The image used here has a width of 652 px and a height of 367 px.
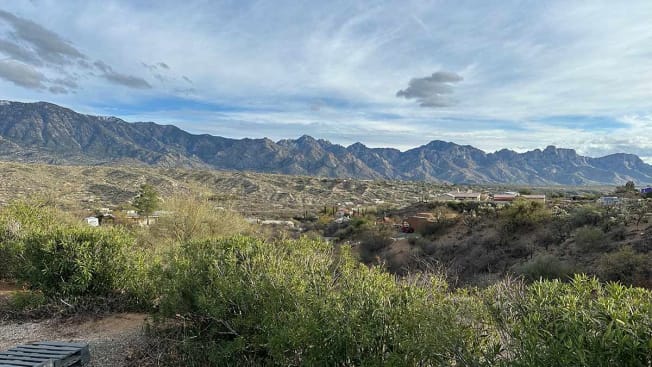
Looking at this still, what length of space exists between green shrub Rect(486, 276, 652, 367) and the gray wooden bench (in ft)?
18.2

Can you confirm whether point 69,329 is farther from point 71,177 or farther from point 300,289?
point 71,177

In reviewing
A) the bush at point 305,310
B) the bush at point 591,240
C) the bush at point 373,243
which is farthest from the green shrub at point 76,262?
the bush at point 591,240

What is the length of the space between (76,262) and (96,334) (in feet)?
5.37

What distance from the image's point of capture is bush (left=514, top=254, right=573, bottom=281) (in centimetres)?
1435

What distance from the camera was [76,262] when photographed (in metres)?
8.25

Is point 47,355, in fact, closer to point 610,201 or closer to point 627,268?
point 627,268

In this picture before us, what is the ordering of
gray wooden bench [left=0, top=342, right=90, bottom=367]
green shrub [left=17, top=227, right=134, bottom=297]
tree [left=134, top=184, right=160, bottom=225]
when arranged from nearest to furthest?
gray wooden bench [left=0, top=342, right=90, bottom=367] → green shrub [left=17, top=227, right=134, bottom=297] → tree [left=134, top=184, right=160, bottom=225]

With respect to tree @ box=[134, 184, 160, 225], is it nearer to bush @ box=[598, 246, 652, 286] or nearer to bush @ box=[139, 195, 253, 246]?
bush @ box=[139, 195, 253, 246]

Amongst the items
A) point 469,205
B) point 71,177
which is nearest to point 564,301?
point 469,205

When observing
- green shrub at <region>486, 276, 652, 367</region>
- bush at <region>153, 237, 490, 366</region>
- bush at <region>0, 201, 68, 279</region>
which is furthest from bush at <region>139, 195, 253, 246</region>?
green shrub at <region>486, 276, 652, 367</region>

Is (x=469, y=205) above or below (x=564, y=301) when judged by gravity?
below

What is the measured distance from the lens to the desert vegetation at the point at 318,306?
9.30 ft

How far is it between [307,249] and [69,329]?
17.8 feet

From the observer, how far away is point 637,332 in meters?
2.52
